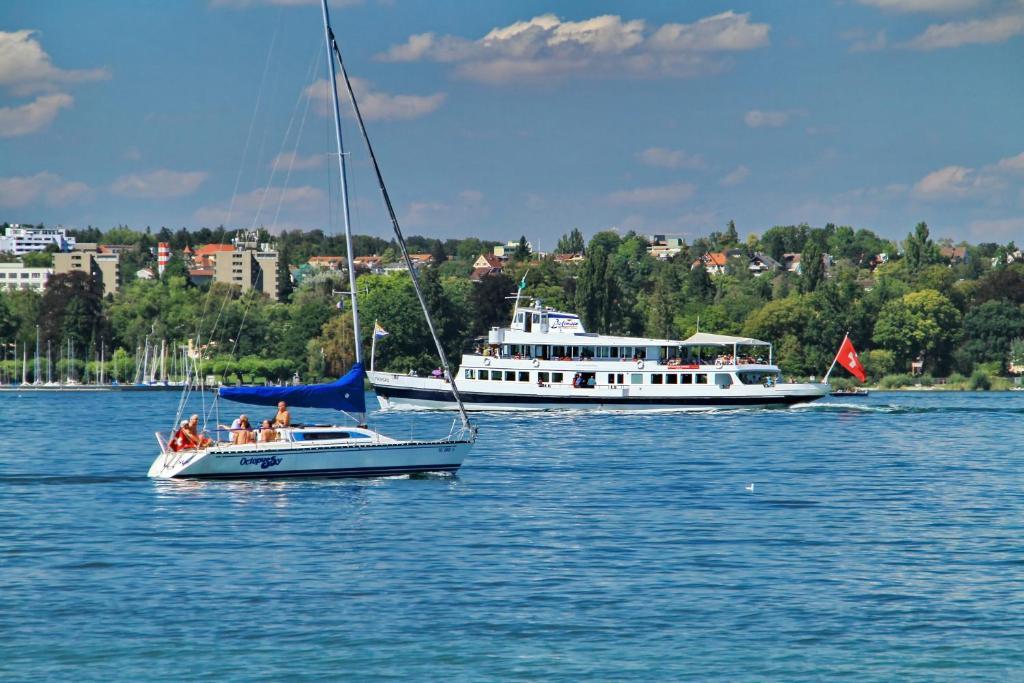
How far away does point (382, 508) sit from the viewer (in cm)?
4094

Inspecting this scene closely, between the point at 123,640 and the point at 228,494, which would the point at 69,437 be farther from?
the point at 123,640

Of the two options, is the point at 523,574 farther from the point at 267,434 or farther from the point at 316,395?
the point at 316,395

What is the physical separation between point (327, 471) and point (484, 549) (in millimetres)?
12015

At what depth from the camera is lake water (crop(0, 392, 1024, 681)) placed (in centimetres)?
2378

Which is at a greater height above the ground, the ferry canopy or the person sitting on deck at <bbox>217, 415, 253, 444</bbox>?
the ferry canopy

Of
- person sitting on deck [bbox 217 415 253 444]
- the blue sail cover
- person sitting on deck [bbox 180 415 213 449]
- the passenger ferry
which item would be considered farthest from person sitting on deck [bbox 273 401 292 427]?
the passenger ferry

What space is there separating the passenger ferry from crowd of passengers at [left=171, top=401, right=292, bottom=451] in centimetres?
4784

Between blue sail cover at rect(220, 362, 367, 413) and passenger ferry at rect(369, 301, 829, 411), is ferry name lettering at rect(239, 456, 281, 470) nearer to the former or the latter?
blue sail cover at rect(220, 362, 367, 413)

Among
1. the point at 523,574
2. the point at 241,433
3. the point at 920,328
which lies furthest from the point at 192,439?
the point at 920,328

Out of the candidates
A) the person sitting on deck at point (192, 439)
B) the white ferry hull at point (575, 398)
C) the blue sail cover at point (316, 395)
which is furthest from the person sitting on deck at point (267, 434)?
the white ferry hull at point (575, 398)

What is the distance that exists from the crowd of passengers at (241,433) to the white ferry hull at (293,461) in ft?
1.17

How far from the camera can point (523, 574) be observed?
30859 mm

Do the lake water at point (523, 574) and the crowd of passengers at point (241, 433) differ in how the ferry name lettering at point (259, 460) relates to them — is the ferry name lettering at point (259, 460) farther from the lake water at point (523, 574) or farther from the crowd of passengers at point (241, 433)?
the lake water at point (523, 574)

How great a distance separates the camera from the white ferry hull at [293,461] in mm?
44719
